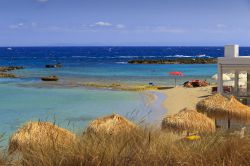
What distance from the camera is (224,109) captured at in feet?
39.4

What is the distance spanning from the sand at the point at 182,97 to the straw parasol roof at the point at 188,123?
28.9 ft

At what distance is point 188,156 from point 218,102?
8.58 m

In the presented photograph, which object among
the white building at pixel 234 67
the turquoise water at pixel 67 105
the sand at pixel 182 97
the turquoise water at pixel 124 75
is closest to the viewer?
the white building at pixel 234 67

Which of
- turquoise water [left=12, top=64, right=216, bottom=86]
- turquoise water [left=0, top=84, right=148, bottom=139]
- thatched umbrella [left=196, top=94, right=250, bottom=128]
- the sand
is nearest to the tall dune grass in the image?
thatched umbrella [left=196, top=94, right=250, bottom=128]

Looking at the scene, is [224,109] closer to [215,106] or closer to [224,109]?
[224,109]

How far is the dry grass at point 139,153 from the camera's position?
12.1 feet

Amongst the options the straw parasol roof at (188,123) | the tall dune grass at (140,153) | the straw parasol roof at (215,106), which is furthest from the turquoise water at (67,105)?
the tall dune grass at (140,153)

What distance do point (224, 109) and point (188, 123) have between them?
1793 mm

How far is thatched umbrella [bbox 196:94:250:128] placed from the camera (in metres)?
11.9

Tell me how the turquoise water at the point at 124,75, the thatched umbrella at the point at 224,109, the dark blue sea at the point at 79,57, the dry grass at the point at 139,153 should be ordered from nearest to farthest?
1. the dry grass at the point at 139,153
2. the thatched umbrella at the point at 224,109
3. the turquoise water at the point at 124,75
4. the dark blue sea at the point at 79,57

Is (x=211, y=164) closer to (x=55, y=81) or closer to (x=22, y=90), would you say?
(x=22, y=90)

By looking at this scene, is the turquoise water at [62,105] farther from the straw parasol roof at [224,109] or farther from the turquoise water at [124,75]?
the turquoise water at [124,75]

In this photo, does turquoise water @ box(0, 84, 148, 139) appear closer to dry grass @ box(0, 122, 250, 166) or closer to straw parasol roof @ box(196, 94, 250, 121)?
straw parasol roof @ box(196, 94, 250, 121)

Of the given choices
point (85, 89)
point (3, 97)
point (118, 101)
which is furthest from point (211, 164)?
point (85, 89)
